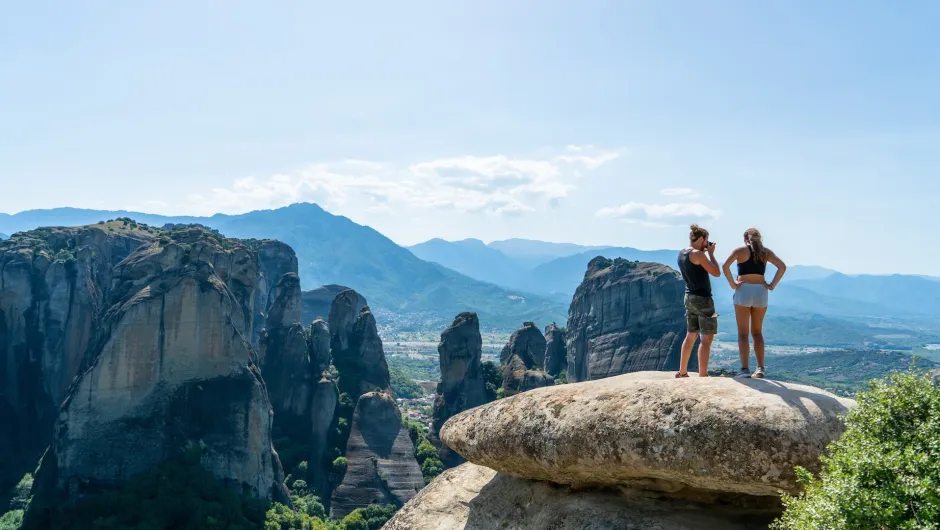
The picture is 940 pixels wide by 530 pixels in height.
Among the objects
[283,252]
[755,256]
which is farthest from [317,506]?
[283,252]

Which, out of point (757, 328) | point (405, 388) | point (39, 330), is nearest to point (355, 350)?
point (39, 330)

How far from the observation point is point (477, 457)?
1058 centimetres

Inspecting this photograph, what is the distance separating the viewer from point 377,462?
5075cm

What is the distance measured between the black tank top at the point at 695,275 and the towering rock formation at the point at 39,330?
57699mm

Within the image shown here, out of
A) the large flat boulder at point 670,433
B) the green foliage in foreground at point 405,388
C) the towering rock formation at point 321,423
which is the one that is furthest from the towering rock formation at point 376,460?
the green foliage in foreground at point 405,388

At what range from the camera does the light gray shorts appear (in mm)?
9586

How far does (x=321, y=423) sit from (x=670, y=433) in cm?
5225

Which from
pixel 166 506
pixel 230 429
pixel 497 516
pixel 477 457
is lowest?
pixel 166 506

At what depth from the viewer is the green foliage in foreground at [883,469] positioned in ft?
19.0

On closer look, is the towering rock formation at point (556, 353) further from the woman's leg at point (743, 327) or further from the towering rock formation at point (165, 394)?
the woman's leg at point (743, 327)

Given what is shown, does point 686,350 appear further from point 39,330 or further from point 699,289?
point 39,330

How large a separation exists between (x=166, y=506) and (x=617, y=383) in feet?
120

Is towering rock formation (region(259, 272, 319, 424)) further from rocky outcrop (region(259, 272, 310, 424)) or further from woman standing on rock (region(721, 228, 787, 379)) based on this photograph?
woman standing on rock (region(721, 228, 787, 379))

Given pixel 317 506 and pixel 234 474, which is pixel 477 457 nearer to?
pixel 234 474
